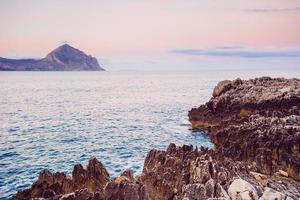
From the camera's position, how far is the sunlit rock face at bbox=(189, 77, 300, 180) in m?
30.0

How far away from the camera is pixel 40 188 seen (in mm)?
22516

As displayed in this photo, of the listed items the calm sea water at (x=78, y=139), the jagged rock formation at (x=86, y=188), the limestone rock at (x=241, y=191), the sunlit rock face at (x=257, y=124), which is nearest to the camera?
the limestone rock at (x=241, y=191)

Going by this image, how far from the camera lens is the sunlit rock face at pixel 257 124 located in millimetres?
30047

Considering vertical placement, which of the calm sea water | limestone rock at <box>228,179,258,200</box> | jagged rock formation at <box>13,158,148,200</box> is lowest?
the calm sea water

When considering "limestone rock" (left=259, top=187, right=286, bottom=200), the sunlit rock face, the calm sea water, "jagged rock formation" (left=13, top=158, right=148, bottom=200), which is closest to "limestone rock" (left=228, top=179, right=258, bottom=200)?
"limestone rock" (left=259, top=187, right=286, bottom=200)

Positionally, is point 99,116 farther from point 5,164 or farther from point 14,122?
point 5,164

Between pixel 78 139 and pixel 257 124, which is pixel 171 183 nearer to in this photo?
pixel 257 124

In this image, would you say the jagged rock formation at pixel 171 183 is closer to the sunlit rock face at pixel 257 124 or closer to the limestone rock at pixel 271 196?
the limestone rock at pixel 271 196

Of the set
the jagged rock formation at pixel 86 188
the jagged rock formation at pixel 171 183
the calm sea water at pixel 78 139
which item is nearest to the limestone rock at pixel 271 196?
the jagged rock formation at pixel 171 183

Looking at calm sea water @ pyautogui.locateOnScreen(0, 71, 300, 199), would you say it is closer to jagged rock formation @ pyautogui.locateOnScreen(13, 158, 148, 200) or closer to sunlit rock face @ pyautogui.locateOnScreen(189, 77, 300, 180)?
sunlit rock face @ pyautogui.locateOnScreen(189, 77, 300, 180)

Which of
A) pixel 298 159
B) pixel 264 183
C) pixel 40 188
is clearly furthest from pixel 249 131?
pixel 40 188

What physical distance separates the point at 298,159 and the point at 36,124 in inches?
1966

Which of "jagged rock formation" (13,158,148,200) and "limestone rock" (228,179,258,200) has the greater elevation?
"limestone rock" (228,179,258,200)

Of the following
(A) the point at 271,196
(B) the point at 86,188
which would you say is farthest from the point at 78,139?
(A) the point at 271,196
